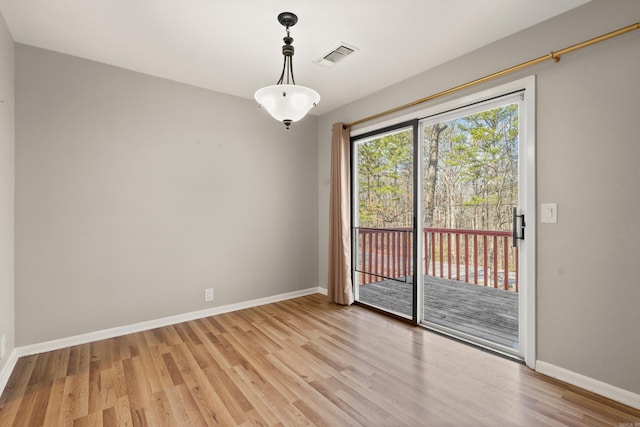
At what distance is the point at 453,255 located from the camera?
13.7ft

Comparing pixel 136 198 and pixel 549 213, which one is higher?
pixel 136 198

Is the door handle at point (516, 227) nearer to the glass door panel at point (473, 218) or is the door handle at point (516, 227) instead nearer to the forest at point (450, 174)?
the glass door panel at point (473, 218)

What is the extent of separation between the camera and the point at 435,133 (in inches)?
132

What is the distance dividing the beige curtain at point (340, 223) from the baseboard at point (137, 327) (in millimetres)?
697

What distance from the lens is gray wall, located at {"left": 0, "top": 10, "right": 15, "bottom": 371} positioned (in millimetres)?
2116

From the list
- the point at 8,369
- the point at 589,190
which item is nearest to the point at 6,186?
the point at 8,369

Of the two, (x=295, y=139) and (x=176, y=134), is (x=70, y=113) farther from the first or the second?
(x=295, y=139)

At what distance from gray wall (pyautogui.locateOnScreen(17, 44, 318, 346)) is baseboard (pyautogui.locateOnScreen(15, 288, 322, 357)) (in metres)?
0.05

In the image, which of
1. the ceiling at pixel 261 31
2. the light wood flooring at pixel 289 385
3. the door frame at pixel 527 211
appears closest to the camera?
the light wood flooring at pixel 289 385

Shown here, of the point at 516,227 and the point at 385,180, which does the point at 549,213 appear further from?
the point at 385,180

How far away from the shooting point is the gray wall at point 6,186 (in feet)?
6.94

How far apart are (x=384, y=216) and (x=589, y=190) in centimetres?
191

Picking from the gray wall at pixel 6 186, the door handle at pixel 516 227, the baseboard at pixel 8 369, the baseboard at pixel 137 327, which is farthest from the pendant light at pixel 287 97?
the baseboard at pixel 8 369

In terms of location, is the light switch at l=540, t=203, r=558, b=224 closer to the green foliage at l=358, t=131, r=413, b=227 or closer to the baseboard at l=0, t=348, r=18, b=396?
the green foliage at l=358, t=131, r=413, b=227
